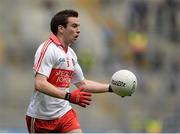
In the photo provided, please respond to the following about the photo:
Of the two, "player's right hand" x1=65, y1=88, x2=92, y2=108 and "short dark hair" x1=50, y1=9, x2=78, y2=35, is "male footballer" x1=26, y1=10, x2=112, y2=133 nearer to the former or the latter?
"short dark hair" x1=50, y1=9, x2=78, y2=35

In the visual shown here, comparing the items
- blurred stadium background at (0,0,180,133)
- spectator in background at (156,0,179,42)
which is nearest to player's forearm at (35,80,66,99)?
blurred stadium background at (0,0,180,133)

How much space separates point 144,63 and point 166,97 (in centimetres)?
122

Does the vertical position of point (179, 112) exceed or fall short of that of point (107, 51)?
it falls short

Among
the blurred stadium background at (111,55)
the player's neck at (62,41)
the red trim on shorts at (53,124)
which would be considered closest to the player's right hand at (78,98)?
the red trim on shorts at (53,124)

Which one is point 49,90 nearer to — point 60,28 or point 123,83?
point 60,28

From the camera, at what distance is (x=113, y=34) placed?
1577 centimetres

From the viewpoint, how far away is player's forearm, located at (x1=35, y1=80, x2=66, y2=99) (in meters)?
6.77

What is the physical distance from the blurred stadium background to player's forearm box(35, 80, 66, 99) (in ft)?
22.2

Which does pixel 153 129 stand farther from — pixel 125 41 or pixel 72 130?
pixel 72 130

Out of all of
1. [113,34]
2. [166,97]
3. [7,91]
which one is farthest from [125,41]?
[7,91]

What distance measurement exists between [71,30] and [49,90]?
32.3 inches

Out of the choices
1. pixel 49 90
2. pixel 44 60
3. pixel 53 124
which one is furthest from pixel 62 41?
pixel 53 124

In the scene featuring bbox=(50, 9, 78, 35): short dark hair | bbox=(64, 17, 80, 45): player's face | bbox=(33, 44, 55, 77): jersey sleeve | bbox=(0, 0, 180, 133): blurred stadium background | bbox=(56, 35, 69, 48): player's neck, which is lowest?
Result: bbox=(0, 0, 180, 133): blurred stadium background

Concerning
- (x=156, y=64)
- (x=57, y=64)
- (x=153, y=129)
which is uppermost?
(x=57, y=64)
